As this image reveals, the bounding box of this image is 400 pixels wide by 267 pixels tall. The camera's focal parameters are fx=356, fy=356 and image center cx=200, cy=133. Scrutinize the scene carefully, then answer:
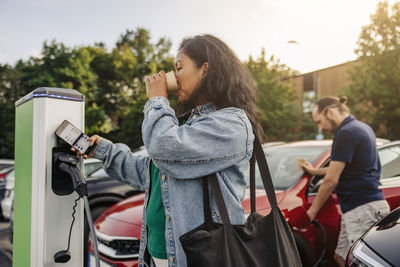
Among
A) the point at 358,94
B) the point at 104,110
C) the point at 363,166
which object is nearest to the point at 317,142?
the point at 363,166

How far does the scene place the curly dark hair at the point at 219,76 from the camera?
1.56m

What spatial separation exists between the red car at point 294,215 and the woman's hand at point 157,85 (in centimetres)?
162

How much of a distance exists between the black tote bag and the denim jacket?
Answer: 0.04 metres

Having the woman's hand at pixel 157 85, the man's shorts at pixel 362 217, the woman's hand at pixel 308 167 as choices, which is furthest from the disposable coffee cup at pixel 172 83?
the woman's hand at pixel 308 167

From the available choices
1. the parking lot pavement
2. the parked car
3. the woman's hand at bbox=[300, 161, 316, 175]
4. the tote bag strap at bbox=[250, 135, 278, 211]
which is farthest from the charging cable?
the parking lot pavement

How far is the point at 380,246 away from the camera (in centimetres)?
211

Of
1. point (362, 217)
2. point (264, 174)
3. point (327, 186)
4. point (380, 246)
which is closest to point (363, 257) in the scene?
point (380, 246)

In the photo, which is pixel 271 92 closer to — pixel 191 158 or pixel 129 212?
pixel 129 212

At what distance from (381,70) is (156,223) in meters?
19.0

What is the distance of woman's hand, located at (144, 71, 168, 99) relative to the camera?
1.51 m

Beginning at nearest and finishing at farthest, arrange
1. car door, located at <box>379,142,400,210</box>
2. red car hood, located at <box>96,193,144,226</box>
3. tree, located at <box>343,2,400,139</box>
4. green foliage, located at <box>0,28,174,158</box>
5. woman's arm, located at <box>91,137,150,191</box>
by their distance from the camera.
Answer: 1. woman's arm, located at <box>91,137,150,191</box>
2. red car hood, located at <box>96,193,144,226</box>
3. car door, located at <box>379,142,400,210</box>
4. tree, located at <box>343,2,400,139</box>
5. green foliage, located at <box>0,28,174,158</box>

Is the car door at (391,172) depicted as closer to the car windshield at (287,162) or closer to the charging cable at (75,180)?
the car windshield at (287,162)

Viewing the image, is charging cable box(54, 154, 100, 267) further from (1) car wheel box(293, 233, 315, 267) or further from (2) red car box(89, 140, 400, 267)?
(1) car wheel box(293, 233, 315, 267)

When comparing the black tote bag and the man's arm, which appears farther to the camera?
the man's arm
